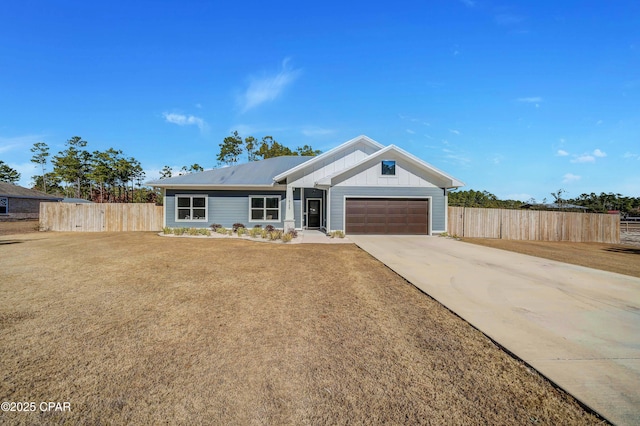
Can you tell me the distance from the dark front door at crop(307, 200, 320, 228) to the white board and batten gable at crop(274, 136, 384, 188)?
7.39 feet

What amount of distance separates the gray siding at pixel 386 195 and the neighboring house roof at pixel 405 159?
609 mm

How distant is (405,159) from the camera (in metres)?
15.8

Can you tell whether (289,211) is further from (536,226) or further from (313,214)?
(536,226)

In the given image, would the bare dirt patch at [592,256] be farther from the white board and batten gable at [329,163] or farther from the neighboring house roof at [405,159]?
the white board and batten gable at [329,163]

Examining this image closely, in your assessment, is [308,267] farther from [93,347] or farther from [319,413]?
[319,413]

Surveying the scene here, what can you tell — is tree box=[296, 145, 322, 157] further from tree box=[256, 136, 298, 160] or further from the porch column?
the porch column

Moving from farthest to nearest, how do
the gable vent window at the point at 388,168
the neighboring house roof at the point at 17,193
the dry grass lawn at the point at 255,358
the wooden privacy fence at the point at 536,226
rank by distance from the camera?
1. the neighboring house roof at the point at 17,193
2. the wooden privacy fence at the point at 536,226
3. the gable vent window at the point at 388,168
4. the dry grass lawn at the point at 255,358

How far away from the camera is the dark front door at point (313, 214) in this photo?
18812mm

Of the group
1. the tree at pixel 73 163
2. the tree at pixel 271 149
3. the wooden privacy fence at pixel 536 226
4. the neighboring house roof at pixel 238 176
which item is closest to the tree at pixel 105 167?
the tree at pixel 73 163

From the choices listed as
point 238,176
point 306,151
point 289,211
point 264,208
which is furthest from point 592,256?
point 306,151

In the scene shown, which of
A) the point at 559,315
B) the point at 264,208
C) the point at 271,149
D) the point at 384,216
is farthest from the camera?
the point at 271,149

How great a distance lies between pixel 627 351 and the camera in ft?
10.6

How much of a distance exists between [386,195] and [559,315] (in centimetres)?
1179

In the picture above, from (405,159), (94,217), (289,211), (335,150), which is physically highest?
(335,150)
